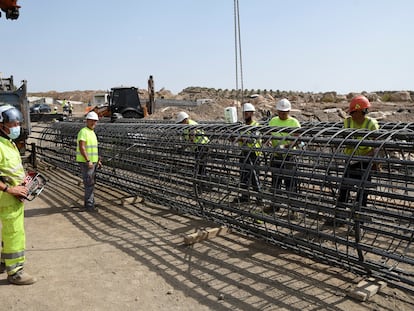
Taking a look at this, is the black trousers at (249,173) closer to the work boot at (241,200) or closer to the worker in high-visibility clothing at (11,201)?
the work boot at (241,200)

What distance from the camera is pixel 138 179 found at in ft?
24.9

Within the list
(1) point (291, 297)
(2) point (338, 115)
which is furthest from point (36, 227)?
(2) point (338, 115)

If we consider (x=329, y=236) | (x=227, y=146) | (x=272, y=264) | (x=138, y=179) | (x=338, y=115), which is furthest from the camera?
(x=338, y=115)

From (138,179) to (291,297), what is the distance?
14.8ft

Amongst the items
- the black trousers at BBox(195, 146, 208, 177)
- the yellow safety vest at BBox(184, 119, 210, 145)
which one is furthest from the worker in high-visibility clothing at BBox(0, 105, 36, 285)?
the yellow safety vest at BBox(184, 119, 210, 145)

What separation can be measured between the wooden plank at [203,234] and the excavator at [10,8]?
687cm

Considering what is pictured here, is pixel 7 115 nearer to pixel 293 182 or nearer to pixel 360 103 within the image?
pixel 293 182

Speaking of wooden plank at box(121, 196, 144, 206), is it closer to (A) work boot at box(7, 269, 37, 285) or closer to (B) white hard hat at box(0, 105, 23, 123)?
(A) work boot at box(7, 269, 37, 285)

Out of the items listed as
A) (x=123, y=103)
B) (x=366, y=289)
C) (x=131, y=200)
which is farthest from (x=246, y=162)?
(x=123, y=103)

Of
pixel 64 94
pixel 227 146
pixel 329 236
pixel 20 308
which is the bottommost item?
pixel 20 308

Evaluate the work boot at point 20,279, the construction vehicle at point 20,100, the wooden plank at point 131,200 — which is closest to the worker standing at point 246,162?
the work boot at point 20,279

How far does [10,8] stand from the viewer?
8.80 metres

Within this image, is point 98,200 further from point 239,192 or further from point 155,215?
point 239,192

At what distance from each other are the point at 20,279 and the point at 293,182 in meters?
3.14
